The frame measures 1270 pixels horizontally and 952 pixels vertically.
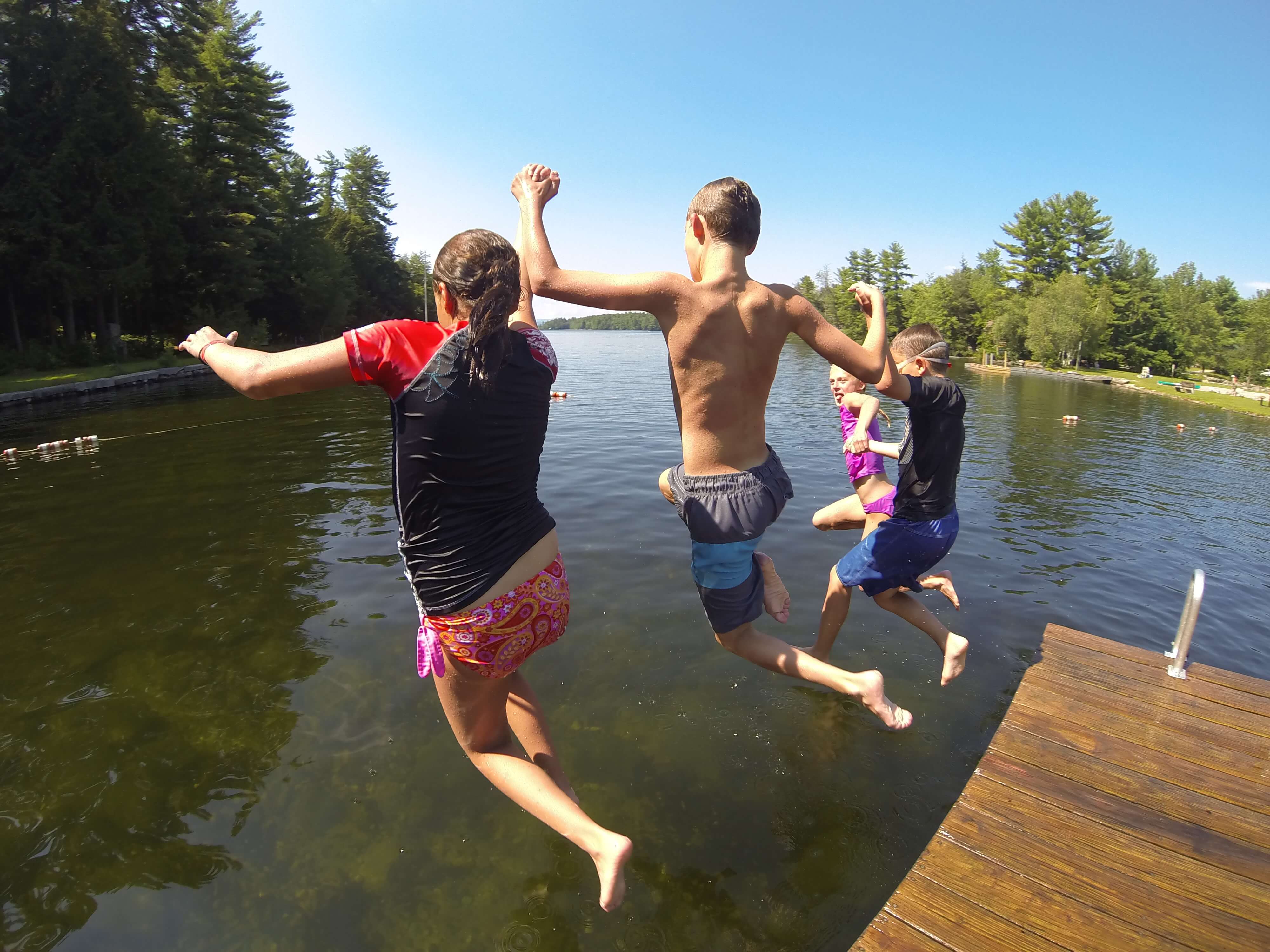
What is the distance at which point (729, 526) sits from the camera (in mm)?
3061

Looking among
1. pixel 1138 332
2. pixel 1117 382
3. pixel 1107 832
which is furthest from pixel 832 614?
pixel 1138 332

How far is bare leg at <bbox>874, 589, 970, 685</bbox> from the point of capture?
4020 millimetres

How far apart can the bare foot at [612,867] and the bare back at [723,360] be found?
161 centimetres

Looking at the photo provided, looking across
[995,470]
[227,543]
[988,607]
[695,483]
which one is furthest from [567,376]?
[695,483]

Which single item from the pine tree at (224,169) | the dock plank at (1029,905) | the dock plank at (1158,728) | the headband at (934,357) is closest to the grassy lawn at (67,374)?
the pine tree at (224,169)

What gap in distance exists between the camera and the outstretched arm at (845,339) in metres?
2.96

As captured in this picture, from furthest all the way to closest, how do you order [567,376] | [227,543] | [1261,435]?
1. [567,376]
2. [1261,435]
3. [227,543]

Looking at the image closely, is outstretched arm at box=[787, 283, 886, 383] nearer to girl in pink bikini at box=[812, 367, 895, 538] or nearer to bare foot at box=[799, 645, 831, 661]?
girl in pink bikini at box=[812, 367, 895, 538]

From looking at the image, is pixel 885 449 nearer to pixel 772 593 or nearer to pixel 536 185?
pixel 772 593

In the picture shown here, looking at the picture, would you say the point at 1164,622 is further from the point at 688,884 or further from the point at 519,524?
the point at 519,524

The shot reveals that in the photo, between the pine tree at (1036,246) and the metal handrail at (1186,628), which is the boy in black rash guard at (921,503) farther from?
the pine tree at (1036,246)

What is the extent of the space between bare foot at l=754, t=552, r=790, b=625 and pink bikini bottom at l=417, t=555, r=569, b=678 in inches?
52.3

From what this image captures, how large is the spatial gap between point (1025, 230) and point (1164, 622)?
77.2 m

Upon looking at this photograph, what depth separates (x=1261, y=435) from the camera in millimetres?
23375
